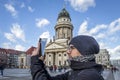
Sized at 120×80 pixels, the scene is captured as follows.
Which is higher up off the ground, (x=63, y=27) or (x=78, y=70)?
(x=63, y=27)

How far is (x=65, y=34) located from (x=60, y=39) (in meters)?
3.07

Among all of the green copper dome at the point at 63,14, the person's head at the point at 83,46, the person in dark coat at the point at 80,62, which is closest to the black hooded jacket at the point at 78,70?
the person in dark coat at the point at 80,62

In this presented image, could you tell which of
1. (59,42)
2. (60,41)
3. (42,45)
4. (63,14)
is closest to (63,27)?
(60,41)

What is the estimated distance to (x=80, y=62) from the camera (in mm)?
2588

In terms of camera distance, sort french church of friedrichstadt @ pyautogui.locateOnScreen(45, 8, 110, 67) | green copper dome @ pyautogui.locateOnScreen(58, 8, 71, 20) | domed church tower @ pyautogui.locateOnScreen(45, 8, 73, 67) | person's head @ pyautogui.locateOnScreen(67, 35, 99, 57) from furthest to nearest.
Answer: green copper dome @ pyautogui.locateOnScreen(58, 8, 71, 20) < domed church tower @ pyautogui.locateOnScreen(45, 8, 73, 67) < french church of friedrichstadt @ pyautogui.locateOnScreen(45, 8, 110, 67) < person's head @ pyautogui.locateOnScreen(67, 35, 99, 57)

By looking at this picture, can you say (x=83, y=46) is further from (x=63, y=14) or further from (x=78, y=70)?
(x=63, y=14)

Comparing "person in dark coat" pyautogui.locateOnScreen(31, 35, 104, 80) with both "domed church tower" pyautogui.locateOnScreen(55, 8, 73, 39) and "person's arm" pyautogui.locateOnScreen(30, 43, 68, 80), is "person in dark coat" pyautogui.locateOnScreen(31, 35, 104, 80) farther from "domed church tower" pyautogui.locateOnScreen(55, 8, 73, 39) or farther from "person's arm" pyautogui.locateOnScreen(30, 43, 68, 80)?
"domed church tower" pyautogui.locateOnScreen(55, 8, 73, 39)

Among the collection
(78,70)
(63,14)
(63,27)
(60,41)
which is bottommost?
(78,70)

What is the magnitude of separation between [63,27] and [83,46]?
10599 centimetres

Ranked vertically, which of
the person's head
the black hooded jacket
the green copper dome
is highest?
the green copper dome

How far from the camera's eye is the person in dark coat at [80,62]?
251 cm

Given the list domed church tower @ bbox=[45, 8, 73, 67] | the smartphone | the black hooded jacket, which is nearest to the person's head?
the black hooded jacket

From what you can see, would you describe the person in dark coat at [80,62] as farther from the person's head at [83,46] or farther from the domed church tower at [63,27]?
the domed church tower at [63,27]

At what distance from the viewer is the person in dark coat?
2.51 metres
